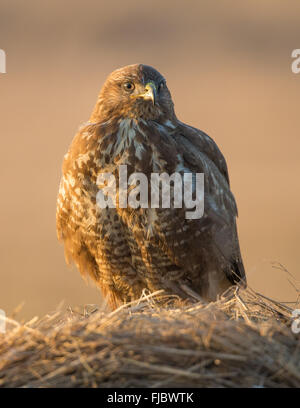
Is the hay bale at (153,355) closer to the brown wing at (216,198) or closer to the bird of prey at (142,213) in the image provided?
the bird of prey at (142,213)

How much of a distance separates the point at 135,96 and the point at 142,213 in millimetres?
791

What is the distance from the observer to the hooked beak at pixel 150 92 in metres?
4.42

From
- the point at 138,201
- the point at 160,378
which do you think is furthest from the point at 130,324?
the point at 138,201

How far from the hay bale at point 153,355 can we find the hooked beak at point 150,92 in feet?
6.40

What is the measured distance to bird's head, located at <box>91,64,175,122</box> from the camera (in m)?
4.55

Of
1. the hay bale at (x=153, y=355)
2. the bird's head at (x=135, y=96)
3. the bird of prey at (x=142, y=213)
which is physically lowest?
the hay bale at (x=153, y=355)

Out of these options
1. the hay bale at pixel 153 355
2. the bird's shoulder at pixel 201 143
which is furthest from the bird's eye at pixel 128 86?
the hay bale at pixel 153 355

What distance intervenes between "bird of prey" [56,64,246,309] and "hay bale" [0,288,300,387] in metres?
1.62

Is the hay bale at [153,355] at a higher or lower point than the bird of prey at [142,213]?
lower

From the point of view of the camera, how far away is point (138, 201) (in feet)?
14.1

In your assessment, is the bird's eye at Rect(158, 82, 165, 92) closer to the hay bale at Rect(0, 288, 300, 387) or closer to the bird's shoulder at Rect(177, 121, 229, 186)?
the bird's shoulder at Rect(177, 121, 229, 186)

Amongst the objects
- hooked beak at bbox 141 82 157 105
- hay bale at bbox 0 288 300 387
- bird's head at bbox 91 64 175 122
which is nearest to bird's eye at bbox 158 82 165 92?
bird's head at bbox 91 64 175 122
